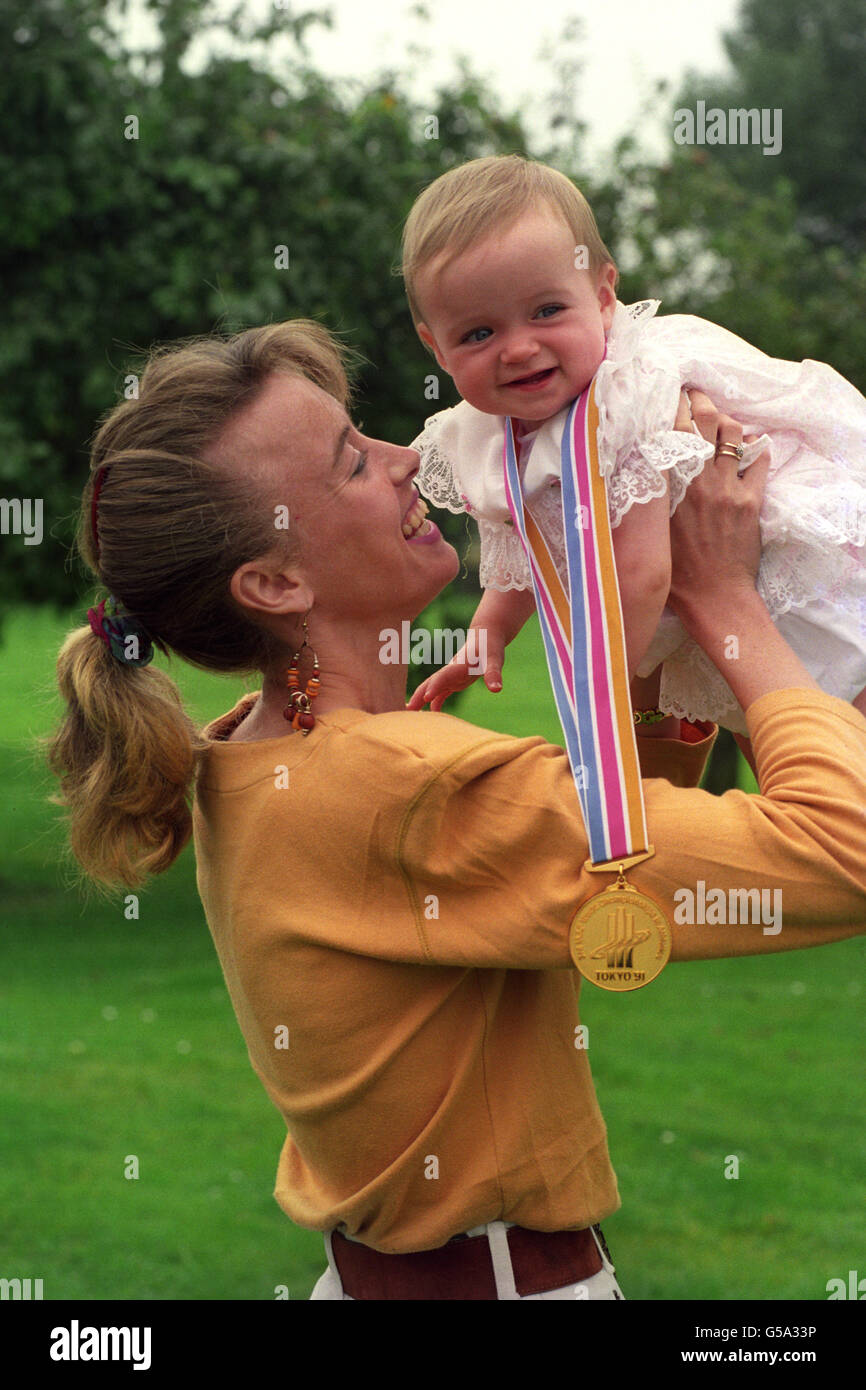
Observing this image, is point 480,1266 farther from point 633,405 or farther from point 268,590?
point 633,405

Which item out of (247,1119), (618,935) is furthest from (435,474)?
(247,1119)

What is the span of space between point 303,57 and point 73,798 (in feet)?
23.1

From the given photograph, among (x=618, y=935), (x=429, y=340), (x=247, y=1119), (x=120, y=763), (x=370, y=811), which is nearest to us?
(x=618, y=935)

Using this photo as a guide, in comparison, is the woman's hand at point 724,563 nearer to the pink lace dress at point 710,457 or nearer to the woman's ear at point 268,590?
the pink lace dress at point 710,457

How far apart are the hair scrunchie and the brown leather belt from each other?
926mm

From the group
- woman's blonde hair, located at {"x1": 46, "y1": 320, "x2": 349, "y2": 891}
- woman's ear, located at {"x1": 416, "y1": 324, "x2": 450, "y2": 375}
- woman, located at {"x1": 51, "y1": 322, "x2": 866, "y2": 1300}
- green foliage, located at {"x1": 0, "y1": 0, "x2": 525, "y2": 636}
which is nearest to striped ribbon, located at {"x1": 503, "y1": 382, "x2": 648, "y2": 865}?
woman, located at {"x1": 51, "y1": 322, "x2": 866, "y2": 1300}

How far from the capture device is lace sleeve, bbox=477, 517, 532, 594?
2.52 m

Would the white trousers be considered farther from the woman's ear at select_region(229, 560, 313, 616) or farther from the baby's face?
the baby's face

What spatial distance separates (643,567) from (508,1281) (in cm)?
100

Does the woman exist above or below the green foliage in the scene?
below

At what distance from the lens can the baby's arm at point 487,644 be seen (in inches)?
102

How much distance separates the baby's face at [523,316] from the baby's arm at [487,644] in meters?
0.41

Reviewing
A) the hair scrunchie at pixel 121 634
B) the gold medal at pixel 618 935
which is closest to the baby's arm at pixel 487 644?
the hair scrunchie at pixel 121 634

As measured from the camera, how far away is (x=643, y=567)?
7.04 feet
